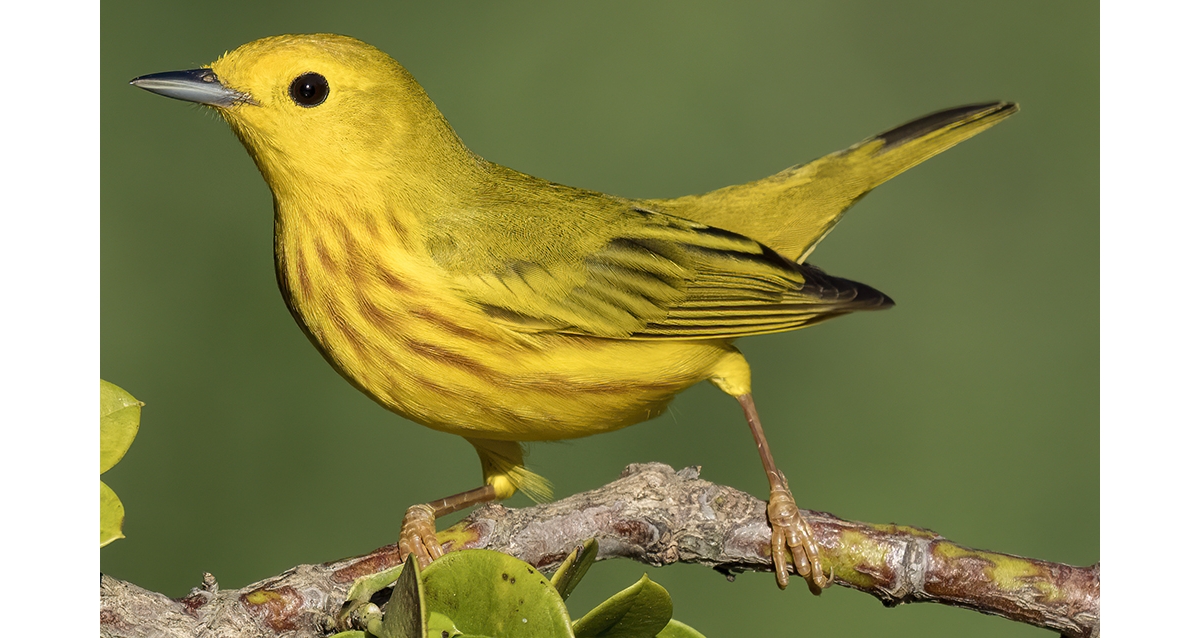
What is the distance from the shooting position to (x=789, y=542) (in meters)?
1.97

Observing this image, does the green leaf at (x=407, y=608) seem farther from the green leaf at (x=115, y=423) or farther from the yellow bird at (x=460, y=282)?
the yellow bird at (x=460, y=282)

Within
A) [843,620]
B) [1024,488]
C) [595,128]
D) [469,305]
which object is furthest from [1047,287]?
[469,305]

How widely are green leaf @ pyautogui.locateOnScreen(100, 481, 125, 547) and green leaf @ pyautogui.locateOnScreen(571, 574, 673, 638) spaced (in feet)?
1.92

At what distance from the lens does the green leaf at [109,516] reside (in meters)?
1.37

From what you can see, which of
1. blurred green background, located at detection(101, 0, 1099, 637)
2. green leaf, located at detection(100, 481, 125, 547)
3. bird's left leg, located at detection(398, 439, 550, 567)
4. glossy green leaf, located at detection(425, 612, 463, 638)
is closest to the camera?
glossy green leaf, located at detection(425, 612, 463, 638)

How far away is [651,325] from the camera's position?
2256 mm

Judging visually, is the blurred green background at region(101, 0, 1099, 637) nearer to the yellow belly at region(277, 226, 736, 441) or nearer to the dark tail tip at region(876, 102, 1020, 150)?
the dark tail tip at region(876, 102, 1020, 150)

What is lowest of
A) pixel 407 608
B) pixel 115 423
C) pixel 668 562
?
pixel 668 562

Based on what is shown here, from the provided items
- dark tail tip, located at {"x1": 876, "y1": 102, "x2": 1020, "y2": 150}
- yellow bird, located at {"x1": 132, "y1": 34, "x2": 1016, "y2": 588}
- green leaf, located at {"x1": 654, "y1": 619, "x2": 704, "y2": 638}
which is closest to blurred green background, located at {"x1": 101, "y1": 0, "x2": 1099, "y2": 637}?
dark tail tip, located at {"x1": 876, "y1": 102, "x2": 1020, "y2": 150}

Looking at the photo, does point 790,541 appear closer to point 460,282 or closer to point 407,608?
point 460,282

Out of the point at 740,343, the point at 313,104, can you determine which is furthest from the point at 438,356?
the point at 740,343

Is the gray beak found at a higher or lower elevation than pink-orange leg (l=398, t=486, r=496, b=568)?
higher

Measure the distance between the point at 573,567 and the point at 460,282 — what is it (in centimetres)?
81

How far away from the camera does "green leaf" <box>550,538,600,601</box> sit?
1332mm
